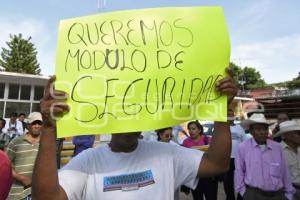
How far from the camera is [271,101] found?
30.2 m

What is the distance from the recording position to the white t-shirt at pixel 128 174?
68.6 inches

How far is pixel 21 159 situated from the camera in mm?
3959

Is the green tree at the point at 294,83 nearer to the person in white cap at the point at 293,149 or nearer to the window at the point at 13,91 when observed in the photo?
the window at the point at 13,91

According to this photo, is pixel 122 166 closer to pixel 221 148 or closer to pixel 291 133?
pixel 221 148

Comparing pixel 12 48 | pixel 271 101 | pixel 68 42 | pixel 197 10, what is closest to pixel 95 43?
→ pixel 68 42

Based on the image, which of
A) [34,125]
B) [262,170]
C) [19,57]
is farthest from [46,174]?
[19,57]

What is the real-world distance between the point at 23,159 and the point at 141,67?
97.5 inches

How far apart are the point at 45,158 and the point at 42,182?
0.10 metres

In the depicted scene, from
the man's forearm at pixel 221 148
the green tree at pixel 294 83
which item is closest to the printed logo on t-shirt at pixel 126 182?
the man's forearm at pixel 221 148

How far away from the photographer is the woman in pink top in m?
6.32

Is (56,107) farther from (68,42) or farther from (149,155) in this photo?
(149,155)

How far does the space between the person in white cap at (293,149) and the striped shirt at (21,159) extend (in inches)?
111

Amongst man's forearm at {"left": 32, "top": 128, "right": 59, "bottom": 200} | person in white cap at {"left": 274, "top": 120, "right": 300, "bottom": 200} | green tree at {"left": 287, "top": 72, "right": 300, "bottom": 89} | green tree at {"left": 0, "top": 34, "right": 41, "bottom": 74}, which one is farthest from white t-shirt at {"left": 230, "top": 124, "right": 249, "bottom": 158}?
green tree at {"left": 287, "top": 72, "right": 300, "bottom": 89}

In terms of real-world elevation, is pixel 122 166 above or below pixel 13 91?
below
